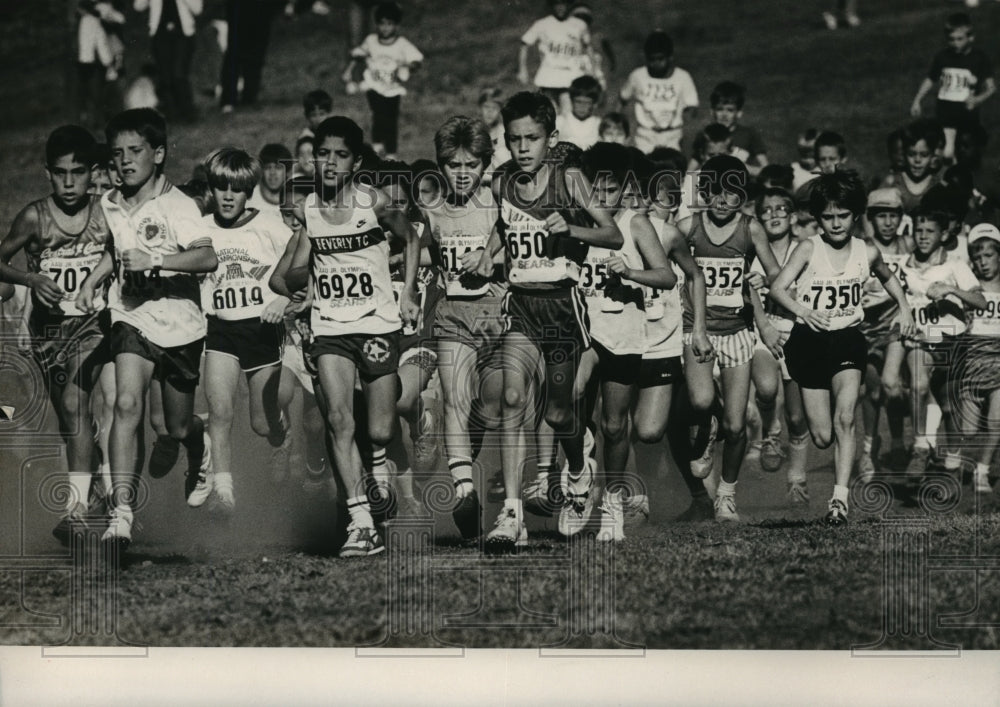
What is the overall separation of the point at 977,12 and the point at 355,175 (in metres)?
3.00

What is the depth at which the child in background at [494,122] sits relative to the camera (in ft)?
21.6

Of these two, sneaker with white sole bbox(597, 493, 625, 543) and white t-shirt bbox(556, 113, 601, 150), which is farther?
white t-shirt bbox(556, 113, 601, 150)

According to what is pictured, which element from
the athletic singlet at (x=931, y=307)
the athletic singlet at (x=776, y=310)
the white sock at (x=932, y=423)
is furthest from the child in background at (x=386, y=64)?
the white sock at (x=932, y=423)

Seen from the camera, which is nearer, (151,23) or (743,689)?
(743,689)

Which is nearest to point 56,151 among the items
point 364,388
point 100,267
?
point 100,267

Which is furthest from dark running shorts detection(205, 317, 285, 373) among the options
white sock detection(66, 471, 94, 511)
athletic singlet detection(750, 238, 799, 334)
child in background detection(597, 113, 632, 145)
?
athletic singlet detection(750, 238, 799, 334)

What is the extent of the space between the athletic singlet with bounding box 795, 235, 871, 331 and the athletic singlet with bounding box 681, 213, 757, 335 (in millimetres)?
275

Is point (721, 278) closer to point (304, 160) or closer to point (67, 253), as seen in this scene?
point (304, 160)

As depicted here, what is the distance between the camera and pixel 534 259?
648 centimetres

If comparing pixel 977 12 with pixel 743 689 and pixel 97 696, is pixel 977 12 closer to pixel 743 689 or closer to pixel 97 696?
pixel 743 689

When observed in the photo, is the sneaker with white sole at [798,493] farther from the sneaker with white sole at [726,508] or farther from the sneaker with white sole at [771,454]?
the sneaker with white sole at [726,508]

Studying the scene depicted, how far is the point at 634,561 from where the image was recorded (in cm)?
648

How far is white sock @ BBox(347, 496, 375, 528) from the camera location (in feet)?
21.4

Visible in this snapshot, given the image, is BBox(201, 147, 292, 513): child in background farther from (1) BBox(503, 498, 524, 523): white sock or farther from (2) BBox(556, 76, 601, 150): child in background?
(2) BBox(556, 76, 601, 150): child in background
